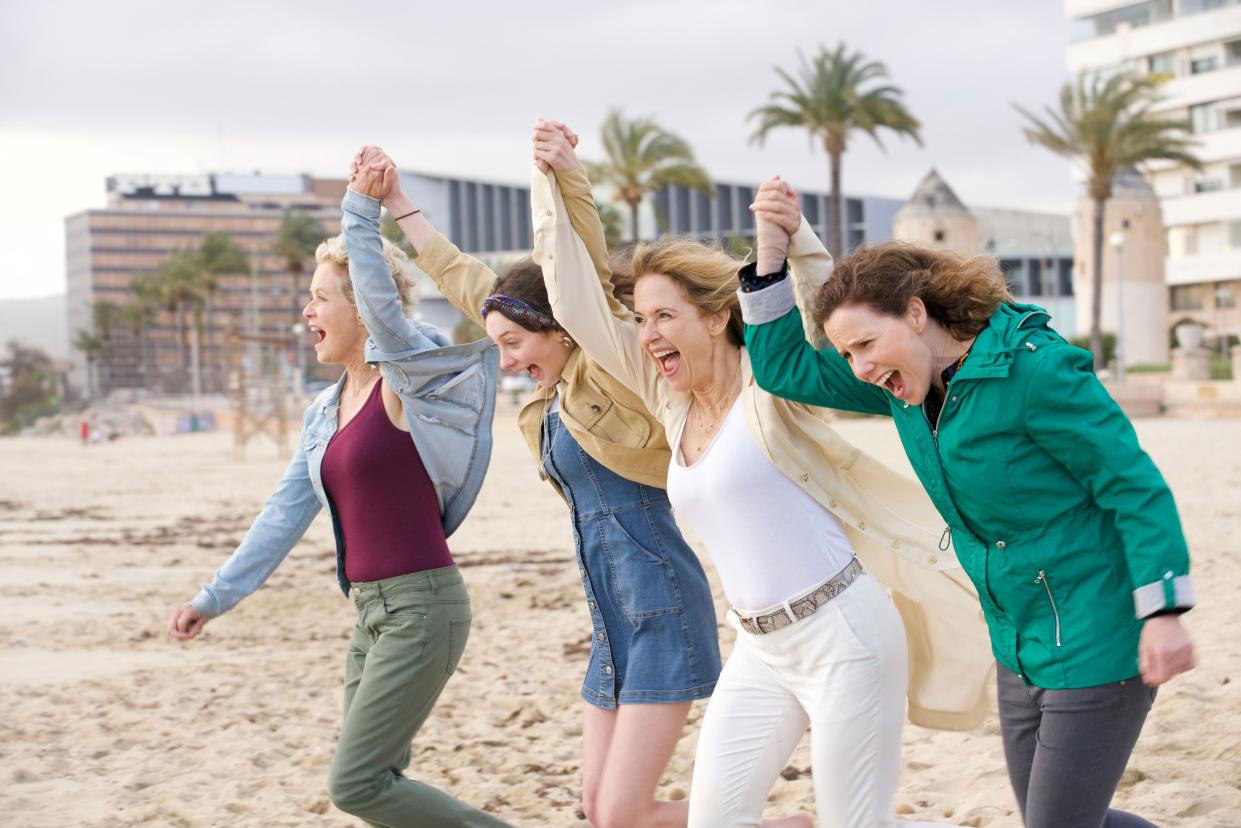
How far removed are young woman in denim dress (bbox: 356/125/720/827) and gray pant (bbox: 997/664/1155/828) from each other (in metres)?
0.97

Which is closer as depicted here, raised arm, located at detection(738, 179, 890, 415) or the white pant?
the white pant

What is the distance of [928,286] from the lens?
116 inches

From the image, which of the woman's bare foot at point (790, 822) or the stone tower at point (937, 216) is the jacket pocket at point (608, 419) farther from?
the stone tower at point (937, 216)

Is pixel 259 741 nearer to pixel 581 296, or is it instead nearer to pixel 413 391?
pixel 413 391

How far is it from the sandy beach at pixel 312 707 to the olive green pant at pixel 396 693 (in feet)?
5.13

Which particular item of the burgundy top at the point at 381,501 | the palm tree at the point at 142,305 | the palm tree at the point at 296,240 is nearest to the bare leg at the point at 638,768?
the burgundy top at the point at 381,501

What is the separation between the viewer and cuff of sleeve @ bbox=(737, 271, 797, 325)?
3326 mm

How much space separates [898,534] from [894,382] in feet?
1.91

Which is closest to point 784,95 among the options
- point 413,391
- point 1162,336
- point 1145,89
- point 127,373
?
point 1145,89

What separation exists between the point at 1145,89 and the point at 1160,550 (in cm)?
4474

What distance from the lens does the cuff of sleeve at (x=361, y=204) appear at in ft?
12.9

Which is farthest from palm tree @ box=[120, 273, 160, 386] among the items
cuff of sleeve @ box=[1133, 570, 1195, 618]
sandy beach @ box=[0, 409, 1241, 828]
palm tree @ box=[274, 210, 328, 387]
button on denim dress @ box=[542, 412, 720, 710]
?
cuff of sleeve @ box=[1133, 570, 1195, 618]

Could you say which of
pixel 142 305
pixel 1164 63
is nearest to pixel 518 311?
pixel 1164 63

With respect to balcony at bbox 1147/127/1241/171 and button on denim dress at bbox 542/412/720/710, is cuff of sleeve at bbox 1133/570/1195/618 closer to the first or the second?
button on denim dress at bbox 542/412/720/710
